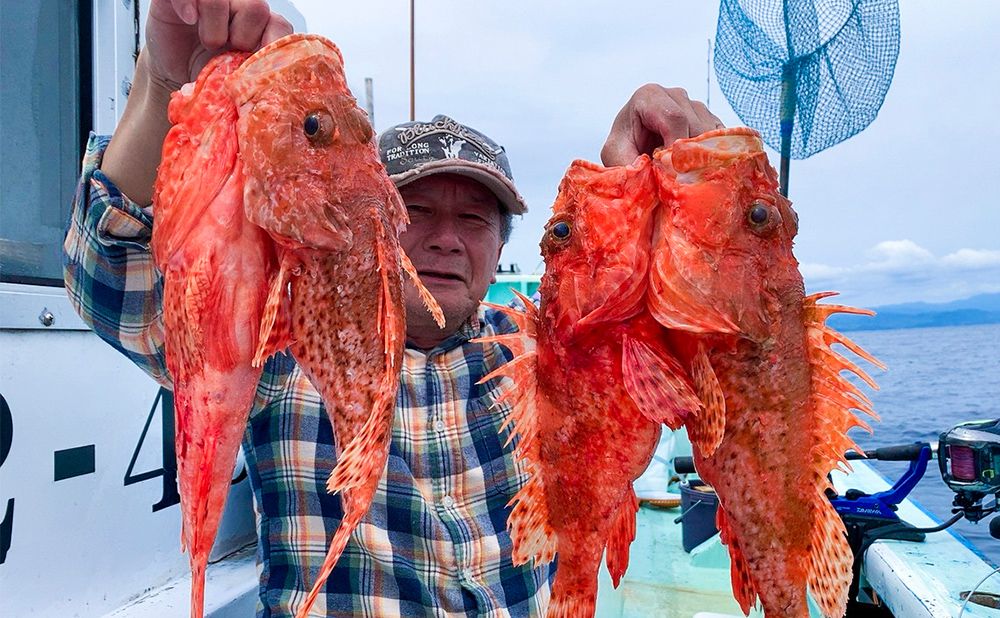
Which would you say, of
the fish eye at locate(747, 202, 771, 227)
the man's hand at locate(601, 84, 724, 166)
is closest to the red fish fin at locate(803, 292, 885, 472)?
the fish eye at locate(747, 202, 771, 227)

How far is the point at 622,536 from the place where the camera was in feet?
5.89

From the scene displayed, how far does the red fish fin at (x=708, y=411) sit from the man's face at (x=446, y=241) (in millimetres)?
1464

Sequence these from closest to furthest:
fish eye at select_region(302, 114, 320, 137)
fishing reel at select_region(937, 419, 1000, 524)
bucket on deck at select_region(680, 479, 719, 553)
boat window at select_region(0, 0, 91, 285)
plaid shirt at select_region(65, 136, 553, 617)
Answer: fish eye at select_region(302, 114, 320, 137), plaid shirt at select_region(65, 136, 553, 617), boat window at select_region(0, 0, 91, 285), fishing reel at select_region(937, 419, 1000, 524), bucket on deck at select_region(680, 479, 719, 553)

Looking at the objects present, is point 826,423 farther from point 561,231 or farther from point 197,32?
point 197,32

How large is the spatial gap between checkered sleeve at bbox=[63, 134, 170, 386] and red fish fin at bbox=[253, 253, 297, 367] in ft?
2.37

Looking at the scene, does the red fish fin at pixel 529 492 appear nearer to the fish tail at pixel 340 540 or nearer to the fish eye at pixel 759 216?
the fish tail at pixel 340 540

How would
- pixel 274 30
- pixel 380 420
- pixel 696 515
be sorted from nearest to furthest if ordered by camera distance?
pixel 380 420 → pixel 274 30 → pixel 696 515

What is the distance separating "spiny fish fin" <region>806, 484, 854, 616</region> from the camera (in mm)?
1622

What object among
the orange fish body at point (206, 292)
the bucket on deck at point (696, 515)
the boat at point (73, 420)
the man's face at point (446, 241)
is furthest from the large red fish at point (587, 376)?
the bucket on deck at point (696, 515)

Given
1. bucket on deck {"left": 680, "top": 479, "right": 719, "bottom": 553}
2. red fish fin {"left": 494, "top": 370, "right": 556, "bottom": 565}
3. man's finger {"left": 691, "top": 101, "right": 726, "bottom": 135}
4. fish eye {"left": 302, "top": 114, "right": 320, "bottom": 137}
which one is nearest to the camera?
fish eye {"left": 302, "top": 114, "right": 320, "bottom": 137}

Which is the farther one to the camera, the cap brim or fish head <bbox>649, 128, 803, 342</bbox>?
the cap brim

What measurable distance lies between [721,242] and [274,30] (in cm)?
118

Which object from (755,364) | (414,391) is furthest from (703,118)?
(414,391)

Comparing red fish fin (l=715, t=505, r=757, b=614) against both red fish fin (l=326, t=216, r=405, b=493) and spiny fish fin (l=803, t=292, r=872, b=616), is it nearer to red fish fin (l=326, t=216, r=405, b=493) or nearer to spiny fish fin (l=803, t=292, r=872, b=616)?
spiny fish fin (l=803, t=292, r=872, b=616)
